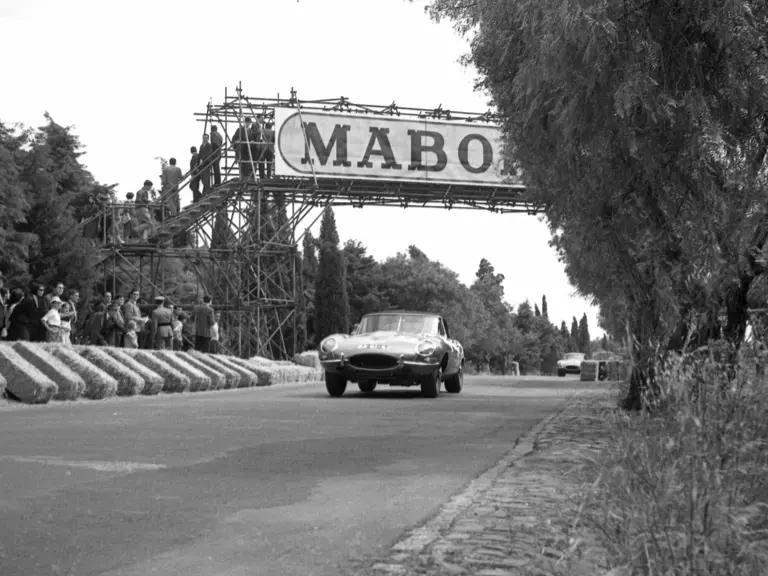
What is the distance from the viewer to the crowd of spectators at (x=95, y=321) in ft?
75.4

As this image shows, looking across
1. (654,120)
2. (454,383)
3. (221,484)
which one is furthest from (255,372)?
(221,484)

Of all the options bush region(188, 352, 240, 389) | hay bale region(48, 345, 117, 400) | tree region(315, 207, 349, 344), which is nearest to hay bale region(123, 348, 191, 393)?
bush region(188, 352, 240, 389)

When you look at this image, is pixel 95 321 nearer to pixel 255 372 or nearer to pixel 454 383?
pixel 255 372

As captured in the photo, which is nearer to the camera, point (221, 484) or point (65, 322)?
point (221, 484)

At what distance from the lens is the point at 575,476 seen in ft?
27.3

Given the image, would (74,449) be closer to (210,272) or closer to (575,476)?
(575,476)

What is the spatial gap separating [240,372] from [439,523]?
2087 cm

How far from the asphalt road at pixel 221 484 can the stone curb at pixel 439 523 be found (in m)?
0.12

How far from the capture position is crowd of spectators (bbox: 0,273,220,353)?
22969 millimetres

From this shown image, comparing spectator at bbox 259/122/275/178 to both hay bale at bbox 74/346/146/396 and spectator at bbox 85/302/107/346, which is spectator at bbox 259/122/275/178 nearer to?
spectator at bbox 85/302/107/346

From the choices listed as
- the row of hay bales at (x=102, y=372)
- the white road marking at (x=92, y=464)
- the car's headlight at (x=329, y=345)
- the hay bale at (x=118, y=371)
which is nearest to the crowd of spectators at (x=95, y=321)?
the hay bale at (x=118, y=371)

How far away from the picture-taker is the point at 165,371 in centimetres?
2245

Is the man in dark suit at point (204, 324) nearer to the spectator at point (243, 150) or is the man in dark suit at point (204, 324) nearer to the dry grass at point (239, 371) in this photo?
the dry grass at point (239, 371)

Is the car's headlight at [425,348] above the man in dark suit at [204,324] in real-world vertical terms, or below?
below
